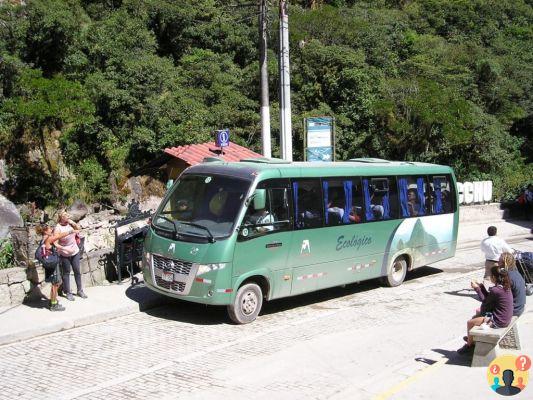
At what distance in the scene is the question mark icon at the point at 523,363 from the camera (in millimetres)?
7698

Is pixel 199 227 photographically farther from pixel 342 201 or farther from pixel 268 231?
pixel 342 201

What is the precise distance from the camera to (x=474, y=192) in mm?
26234

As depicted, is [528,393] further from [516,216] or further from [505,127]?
[505,127]

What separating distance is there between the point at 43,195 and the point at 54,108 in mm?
3779

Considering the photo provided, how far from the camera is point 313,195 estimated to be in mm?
11211

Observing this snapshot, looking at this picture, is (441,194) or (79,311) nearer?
(79,311)

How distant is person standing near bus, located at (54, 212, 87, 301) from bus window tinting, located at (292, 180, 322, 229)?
3967 mm

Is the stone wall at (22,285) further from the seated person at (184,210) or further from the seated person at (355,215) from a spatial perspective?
the seated person at (355,215)

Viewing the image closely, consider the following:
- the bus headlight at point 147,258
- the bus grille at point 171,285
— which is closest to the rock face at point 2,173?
the bus headlight at point 147,258

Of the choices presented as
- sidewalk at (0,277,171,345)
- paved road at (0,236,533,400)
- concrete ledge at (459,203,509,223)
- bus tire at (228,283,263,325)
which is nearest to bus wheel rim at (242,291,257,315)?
bus tire at (228,283,263,325)

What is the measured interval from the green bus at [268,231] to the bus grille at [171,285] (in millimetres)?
17

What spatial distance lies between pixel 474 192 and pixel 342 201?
16323mm

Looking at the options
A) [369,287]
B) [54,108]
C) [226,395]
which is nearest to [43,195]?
[54,108]

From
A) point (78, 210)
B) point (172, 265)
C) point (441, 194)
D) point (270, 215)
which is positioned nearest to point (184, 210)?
point (172, 265)
